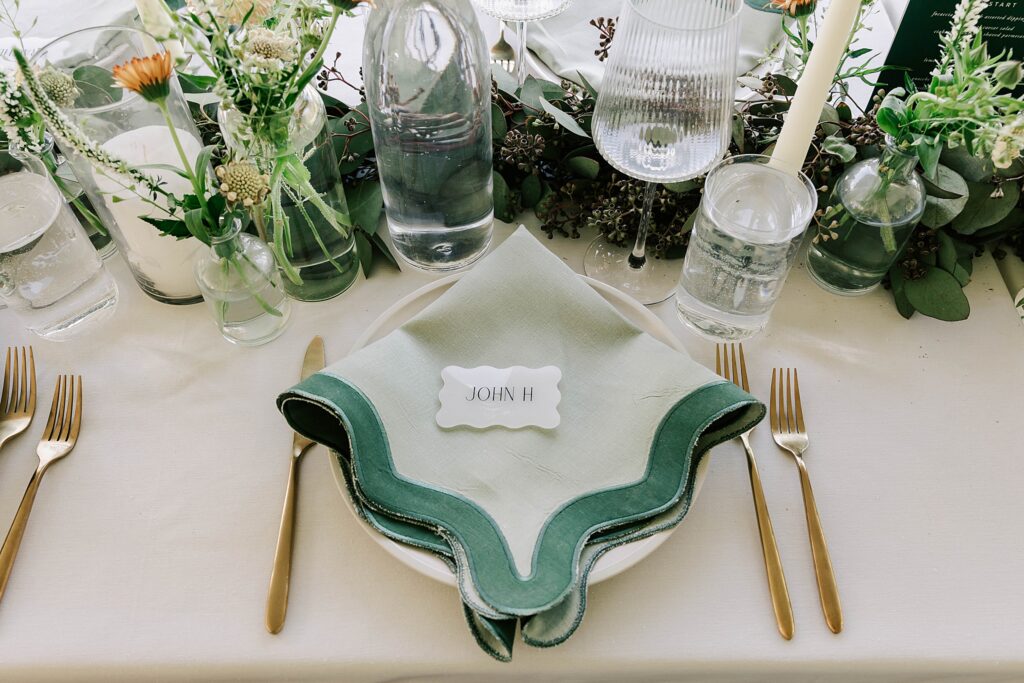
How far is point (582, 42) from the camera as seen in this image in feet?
3.49

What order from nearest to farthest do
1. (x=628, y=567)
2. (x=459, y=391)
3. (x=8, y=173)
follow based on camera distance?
(x=628, y=567)
(x=459, y=391)
(x=8, y=173)

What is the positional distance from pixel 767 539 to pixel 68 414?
0.70 meters

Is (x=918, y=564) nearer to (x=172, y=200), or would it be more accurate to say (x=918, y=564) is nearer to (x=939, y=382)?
(x=939, y=382)

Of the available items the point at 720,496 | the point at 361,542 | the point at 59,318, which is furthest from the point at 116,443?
the point at 720,496

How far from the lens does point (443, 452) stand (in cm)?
69

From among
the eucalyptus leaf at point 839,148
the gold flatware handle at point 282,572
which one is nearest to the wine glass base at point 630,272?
the eucalyptus leaf at point 839,148

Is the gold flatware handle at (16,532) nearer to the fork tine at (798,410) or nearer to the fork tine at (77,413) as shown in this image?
the fork tine at (77,413)

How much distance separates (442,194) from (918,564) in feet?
2.02

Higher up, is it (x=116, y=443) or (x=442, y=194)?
(x=442, y=194)

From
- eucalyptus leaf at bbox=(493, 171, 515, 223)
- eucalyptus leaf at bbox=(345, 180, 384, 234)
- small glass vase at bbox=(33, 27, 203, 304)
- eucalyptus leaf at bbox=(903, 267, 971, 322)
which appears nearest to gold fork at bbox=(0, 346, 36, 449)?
small glass vase at bbox=(33, 27, 203, 304)

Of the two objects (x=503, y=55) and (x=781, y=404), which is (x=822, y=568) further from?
(x=503, y=55)

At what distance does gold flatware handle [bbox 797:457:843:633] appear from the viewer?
2.11 feet

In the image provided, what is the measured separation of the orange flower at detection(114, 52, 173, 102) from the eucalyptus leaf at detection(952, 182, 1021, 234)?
828mm

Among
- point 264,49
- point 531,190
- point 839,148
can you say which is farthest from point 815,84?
point 264,49
